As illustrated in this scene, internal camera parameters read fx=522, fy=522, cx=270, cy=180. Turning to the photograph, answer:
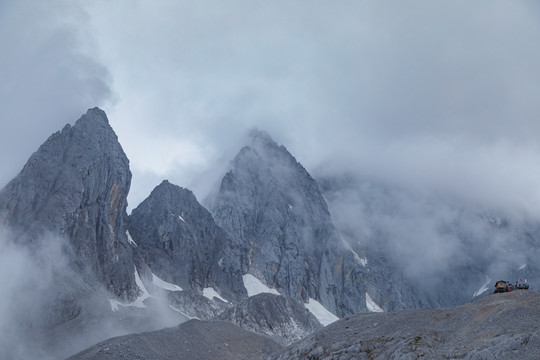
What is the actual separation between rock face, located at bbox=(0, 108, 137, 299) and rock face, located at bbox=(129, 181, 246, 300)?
70.6 ft

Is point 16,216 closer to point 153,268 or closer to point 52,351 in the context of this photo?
point 52,351

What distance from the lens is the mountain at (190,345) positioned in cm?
6750

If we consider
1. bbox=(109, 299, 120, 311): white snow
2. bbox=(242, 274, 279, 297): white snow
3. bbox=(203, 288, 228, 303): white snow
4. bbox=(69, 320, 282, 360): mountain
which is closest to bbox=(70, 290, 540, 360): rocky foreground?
bbox=(69, 320, 282, 360): mountain

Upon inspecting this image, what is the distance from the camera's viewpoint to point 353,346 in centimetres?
4975

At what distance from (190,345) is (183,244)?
96.2 m

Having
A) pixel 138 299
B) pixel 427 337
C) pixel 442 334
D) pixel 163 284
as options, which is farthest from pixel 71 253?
pixel 442 334

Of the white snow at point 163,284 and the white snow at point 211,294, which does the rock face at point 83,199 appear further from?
the white snow at point 211,294

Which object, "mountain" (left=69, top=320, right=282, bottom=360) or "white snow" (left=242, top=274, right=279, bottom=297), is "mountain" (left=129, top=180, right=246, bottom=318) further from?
"mountain" (left=69, top=320, right=282, bottom=360)

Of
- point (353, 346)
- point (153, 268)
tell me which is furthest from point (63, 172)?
point (353, 346)

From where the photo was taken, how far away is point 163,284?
513 ft

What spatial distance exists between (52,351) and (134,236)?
83.4 metres

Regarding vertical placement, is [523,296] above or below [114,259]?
below

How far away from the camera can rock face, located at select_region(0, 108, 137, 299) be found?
118 meters

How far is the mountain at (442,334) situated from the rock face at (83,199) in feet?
262
